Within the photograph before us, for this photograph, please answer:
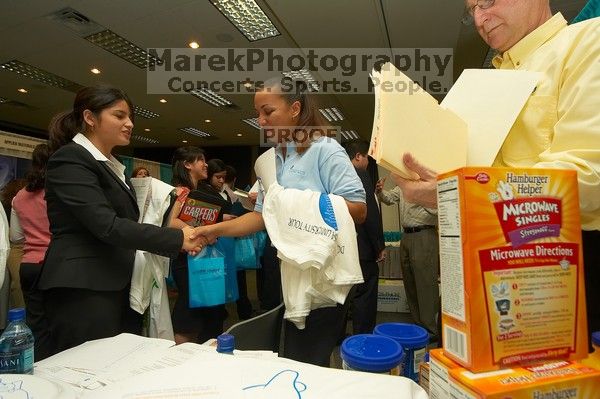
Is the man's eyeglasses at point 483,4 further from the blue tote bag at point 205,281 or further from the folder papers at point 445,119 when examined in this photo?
the blue tote bag at point 205,281

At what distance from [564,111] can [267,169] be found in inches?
32.6

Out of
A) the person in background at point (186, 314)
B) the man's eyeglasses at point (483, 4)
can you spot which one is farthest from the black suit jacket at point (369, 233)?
the man's eyeglasses at point (483, 4)

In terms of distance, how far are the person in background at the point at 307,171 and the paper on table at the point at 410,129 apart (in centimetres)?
48

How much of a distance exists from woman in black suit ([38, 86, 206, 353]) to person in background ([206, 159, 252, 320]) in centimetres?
217

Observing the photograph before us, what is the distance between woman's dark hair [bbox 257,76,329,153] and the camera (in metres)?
1.27

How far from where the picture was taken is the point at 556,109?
2.16 ft

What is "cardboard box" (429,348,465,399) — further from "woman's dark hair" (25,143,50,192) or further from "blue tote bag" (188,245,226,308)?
"woman's dark hair" (25,143,50,192)

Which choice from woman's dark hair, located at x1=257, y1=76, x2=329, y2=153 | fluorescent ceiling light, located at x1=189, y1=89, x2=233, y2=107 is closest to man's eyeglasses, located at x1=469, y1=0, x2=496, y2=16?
woman's dark hair, located at x1=257, y1=76, x2=329, y2=153

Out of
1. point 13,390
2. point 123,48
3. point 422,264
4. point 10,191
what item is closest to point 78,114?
point 13,390

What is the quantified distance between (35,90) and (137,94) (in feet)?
5.96

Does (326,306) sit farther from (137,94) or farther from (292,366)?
(137,94)

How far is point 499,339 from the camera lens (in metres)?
0.47

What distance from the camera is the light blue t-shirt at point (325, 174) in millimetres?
1152

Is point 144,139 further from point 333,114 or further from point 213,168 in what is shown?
point 213,168
